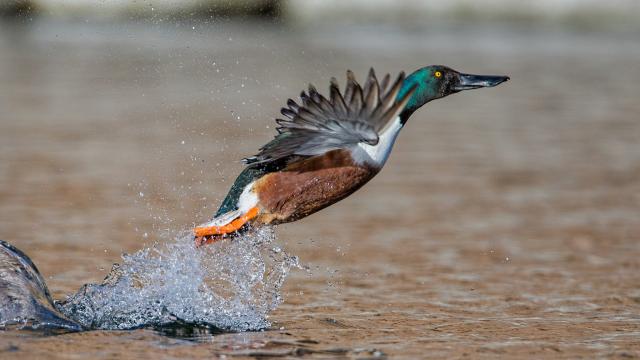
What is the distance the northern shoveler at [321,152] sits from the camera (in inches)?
217

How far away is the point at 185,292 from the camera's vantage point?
20.5 ft

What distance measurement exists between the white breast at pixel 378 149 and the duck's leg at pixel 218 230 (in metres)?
0.58

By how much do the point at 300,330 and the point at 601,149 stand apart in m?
7.59

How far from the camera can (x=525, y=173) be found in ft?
37.3

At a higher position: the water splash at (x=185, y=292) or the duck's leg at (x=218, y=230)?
the duck's leg at (x=218, y=230)

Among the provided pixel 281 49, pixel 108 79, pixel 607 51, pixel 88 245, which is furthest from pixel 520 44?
pixel 88 245

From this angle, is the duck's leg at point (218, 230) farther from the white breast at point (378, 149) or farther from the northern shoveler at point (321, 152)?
the white breast at point (378, 149)

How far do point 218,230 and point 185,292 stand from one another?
431 mm

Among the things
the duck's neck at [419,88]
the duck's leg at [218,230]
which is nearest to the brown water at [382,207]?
the duck's leg at [218,230]

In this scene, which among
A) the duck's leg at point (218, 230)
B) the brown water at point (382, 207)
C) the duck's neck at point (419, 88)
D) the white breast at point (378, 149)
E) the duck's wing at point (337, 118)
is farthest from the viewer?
the duck's neck at point (419, 88)

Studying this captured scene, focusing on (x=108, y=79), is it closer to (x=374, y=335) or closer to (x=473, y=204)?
(x=473, y=204)

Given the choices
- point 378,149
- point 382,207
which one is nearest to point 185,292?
point 378,149

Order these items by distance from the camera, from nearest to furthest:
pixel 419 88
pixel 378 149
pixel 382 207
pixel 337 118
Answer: pixel 337 118
pixel 378 149
pixel 419 88
pixel 382 207

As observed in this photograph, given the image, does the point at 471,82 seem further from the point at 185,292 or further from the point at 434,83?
the point at 185,292
